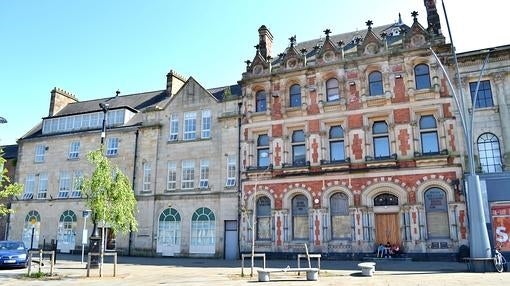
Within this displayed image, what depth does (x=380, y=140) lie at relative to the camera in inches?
971

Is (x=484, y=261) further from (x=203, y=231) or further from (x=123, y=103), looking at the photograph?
(x=123, y=103)

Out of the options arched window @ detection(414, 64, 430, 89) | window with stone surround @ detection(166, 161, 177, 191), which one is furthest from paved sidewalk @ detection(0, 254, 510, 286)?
window with stone surround @ detection(166, 161, 177, 191)

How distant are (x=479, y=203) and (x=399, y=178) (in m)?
6.42

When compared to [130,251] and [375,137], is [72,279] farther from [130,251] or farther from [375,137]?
[375,137]

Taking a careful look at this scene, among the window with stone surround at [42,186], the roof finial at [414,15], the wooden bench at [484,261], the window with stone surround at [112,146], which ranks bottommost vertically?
the wooden bench at [484,261]

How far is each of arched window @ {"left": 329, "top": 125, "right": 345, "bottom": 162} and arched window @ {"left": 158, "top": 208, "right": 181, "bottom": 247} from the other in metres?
11.6

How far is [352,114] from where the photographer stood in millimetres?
25234

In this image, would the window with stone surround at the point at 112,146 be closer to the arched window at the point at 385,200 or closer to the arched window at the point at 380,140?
the arched window at the point at 380,140

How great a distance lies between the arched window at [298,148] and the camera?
2628cm

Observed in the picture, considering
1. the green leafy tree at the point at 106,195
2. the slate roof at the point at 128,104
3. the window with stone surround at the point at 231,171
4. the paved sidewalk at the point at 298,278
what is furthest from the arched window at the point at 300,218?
the slate roof at the point at 128,104

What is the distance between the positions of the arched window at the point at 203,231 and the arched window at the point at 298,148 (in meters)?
6.91

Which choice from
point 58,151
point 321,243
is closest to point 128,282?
point 321,243

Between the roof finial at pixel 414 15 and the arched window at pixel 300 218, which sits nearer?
the roof finial at pixel 414 15

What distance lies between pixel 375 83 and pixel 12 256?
22412mm
